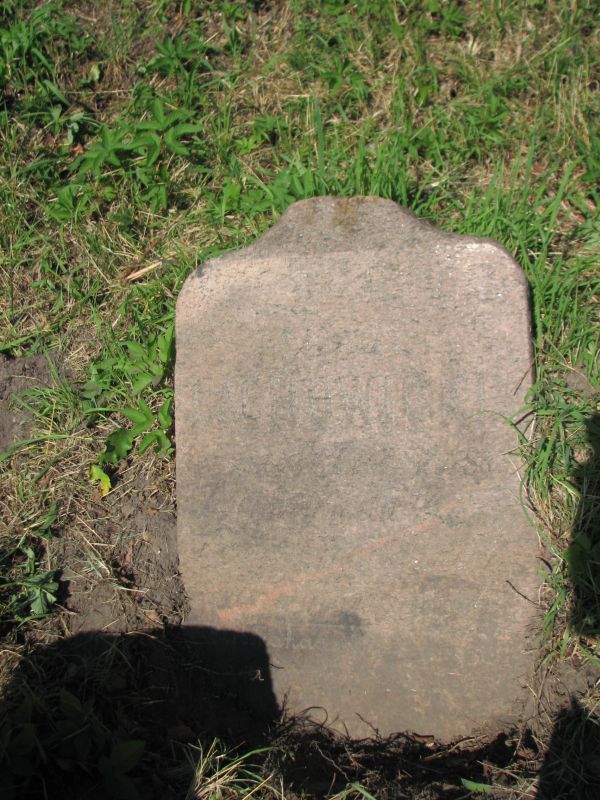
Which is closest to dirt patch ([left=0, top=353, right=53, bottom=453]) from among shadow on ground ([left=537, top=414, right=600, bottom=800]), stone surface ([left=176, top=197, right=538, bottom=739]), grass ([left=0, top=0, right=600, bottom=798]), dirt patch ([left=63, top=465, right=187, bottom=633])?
grass ([left=0, top=0, right=600, bottom=798])

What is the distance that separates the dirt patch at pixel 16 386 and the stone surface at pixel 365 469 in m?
0.75

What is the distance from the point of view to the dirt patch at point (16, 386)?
8.72 feet

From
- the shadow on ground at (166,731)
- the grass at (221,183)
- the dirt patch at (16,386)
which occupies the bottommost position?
the shadow on ground at (166,731)

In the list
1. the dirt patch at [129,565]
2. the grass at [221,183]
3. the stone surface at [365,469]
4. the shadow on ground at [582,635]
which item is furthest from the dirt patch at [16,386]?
the shadow on ground at [582,635]

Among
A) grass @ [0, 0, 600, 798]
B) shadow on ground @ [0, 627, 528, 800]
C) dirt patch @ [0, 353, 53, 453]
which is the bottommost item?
shadow on ground @ [0, 627, 528, 800]

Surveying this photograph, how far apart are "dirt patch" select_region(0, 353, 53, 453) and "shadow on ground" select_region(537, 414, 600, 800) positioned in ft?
6.32

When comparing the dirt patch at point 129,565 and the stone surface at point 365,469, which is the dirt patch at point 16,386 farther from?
the stone surface at point 365,469

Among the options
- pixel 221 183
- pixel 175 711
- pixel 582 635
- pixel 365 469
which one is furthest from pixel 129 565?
pixel 221 183

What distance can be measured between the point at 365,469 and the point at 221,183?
1.40 m

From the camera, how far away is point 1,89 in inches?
122

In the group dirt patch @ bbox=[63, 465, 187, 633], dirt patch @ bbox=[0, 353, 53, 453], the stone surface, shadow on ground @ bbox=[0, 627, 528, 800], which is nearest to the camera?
shadow on ground @ bbox=[0, 627, 528, 800]

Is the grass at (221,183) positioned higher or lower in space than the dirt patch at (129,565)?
higher

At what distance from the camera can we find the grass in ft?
7.63

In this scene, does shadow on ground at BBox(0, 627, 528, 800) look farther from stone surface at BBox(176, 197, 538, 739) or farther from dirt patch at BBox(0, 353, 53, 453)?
dirt patch at BBox(0, 353, 53, 453)
